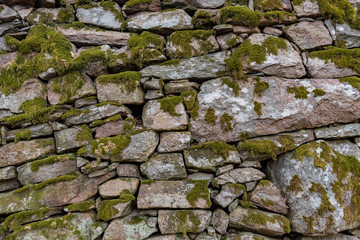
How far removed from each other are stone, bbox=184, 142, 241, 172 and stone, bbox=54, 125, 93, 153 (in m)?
1.74

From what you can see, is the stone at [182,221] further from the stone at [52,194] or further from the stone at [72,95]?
the stone at [72,95]

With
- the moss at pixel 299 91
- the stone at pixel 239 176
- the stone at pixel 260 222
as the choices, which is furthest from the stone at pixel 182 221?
the moss at pixel 299 91

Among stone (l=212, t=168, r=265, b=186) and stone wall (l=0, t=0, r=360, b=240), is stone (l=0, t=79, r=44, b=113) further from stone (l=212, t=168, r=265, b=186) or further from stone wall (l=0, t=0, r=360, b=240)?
stone (l=212, t=168, r=265, b=186)

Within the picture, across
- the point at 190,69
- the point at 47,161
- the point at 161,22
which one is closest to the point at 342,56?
the point at 190,69

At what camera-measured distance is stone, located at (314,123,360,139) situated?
395 cm

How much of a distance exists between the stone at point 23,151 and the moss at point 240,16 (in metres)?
4.05

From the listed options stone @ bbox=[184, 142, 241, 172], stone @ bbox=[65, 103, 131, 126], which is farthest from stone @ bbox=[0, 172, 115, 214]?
stone @ bbox=[184, 142, 241, 172]

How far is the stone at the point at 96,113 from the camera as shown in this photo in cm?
396

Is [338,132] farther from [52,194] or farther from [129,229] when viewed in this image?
[52,194]

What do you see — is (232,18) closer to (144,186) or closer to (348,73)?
(348,73)

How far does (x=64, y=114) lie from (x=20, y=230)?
189cm

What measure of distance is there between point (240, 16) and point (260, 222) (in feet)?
12.2

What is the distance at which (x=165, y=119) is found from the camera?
3.91m

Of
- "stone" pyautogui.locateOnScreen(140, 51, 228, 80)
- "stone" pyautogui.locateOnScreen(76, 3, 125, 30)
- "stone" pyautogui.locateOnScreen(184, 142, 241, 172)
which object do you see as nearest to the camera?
"stone" pyautogui.locateOnScreen(184, 142, 241, 172)
